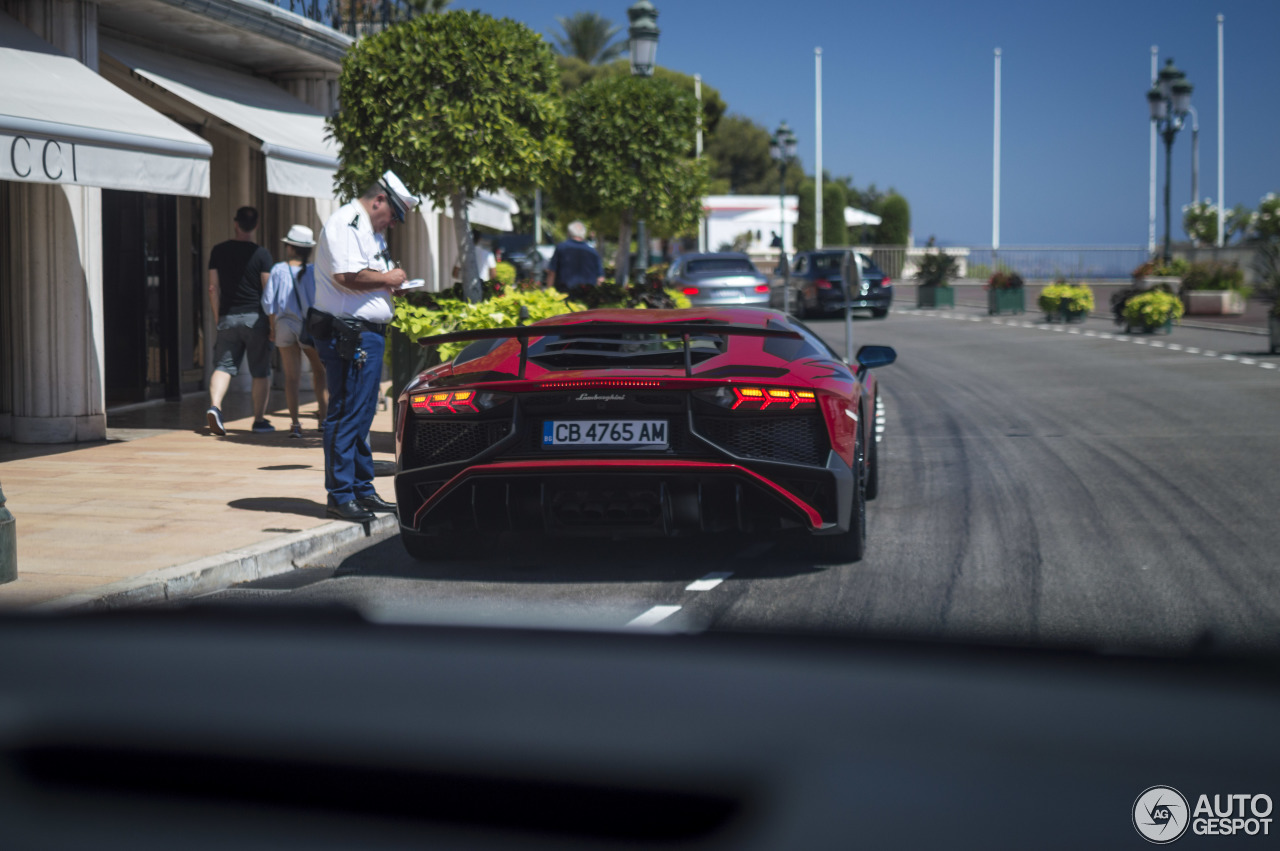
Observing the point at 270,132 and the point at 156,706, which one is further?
the point at 270,132

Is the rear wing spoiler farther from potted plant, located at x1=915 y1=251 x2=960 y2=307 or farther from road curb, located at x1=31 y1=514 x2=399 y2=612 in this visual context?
potted plant, located at x1=915 y1=251 x2=960 y2=307

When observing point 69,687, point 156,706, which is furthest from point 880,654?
point 69,687

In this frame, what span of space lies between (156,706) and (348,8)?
52.3 ft

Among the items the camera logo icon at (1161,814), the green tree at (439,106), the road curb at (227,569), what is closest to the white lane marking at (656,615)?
the road curb at (227,569)

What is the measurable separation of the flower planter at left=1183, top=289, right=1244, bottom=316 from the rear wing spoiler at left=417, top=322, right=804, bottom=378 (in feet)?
93.2

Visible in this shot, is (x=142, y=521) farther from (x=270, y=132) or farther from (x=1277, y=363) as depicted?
(x=1277, y=363)

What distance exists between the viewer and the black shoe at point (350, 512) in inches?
277

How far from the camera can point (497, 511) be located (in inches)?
217

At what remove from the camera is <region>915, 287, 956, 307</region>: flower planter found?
1476 inches

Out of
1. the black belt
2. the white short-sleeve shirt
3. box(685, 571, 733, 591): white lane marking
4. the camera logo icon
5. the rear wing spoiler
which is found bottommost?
box(685, 571, 733, 591): white lane marking

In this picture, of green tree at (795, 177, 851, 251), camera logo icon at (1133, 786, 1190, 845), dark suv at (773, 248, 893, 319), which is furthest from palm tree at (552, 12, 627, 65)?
camera logo icon at (1133, 786, 1190, 845)

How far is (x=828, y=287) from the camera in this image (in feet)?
102

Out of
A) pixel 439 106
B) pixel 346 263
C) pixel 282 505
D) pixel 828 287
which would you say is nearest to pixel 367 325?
pixel 346 263

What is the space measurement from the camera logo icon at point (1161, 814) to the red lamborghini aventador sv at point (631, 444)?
13.8 feet
